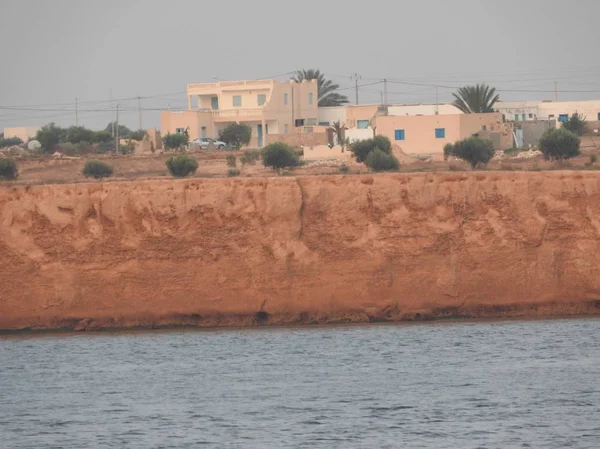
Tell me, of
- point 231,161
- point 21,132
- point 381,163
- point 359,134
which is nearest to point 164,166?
point 231,161

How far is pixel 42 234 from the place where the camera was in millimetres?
28906

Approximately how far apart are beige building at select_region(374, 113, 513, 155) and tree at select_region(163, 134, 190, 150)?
36.7 ft

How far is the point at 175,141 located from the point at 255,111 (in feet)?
25.1

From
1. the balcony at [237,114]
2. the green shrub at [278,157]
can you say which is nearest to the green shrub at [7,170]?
the green shrub at [278,157]

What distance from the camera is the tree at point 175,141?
66062mm

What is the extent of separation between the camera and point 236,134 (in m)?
70.3

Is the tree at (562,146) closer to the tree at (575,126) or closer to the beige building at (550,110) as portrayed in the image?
the tree at (575,126)

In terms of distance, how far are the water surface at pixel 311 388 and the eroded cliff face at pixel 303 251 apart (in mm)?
902

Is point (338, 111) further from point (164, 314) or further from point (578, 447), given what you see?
point (578, 447)

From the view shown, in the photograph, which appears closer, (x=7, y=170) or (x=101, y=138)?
(x=7, y=170)

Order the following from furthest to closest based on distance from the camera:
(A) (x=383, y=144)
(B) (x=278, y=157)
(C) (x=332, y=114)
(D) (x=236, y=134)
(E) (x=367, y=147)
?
(C) (x=332, y=114), (D) (x=236, y=134), (A) (x=383, y=144), (E) (x=367, y=147), (B) (x=278, y=157)

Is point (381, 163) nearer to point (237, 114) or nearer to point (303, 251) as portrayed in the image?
point (303, 251)

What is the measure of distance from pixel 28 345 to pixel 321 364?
7.00 metres

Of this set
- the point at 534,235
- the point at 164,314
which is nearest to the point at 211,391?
the point at 164,314
